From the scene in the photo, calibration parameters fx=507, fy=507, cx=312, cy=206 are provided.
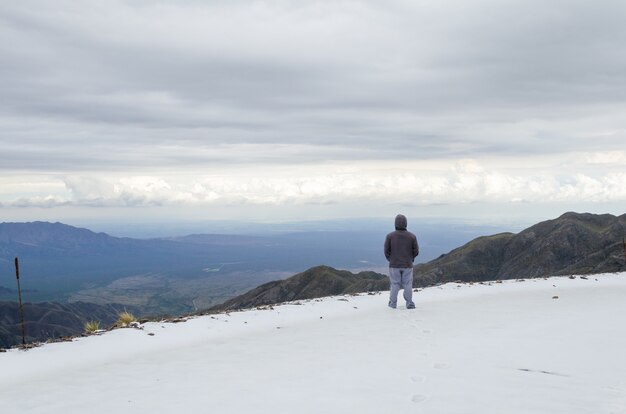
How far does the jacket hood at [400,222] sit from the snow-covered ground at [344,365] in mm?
2840

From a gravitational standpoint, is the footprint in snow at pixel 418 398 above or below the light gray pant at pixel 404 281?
below

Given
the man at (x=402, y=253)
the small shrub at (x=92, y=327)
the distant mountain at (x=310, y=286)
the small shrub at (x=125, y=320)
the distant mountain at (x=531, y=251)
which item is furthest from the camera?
the distant mountain at (x=310, y=286)

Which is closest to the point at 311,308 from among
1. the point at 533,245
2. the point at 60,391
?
the point at 60,391

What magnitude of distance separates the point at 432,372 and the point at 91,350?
790 cm

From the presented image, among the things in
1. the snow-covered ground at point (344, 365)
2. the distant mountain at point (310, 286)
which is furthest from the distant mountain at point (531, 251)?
the snow-covered ground at point (344, 365)

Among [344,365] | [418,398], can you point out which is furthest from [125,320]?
[418,398]

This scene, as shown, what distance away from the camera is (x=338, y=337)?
1299cm

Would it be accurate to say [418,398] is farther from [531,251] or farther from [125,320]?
[531,251]

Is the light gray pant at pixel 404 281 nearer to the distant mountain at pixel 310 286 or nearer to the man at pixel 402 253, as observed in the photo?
the man at pixel 402 253

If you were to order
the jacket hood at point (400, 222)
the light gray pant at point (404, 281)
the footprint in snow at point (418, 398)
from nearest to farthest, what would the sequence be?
the footprint in snow at point (418, 398)
the jacket hood at point (400, 222)
the light gray pant at point (404, 281)

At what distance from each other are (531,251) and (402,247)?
12228 cm

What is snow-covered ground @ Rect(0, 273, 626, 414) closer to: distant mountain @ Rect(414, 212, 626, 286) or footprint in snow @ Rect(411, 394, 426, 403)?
footprint in snow @ Rect(411, 394, 426, 403)

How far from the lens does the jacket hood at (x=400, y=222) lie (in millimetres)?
16953

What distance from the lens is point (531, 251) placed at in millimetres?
127562
